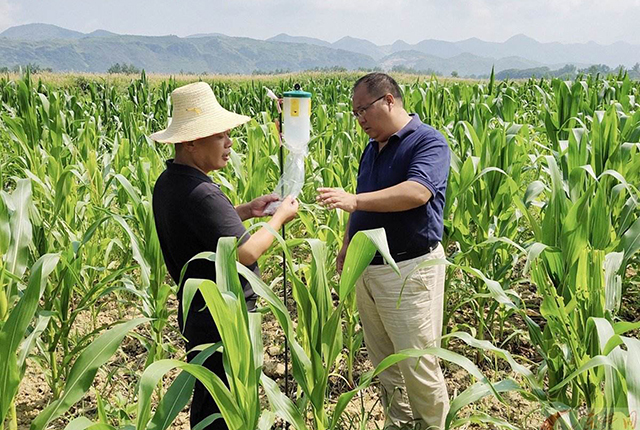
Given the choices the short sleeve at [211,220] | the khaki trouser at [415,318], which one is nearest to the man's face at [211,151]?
the short sleeve at [211,220]

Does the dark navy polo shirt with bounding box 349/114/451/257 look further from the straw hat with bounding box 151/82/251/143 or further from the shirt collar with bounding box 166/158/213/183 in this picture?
the shirt collar with bounding box 166/158/213/183

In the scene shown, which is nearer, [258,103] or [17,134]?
[17,134]

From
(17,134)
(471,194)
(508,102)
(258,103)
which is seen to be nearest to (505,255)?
(471,194)

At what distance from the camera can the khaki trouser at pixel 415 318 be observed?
2.12 m

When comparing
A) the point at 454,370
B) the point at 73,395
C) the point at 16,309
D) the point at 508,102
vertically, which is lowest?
the point at 454,370

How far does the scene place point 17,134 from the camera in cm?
451

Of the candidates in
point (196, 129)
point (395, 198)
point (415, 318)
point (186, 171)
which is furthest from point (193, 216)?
point (415, 318)

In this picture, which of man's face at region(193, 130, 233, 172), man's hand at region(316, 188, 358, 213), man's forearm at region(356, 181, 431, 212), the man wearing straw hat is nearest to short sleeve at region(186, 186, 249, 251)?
the man wearing straw hat

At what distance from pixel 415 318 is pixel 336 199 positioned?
23.8 inches

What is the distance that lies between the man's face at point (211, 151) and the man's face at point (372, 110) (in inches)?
23.1

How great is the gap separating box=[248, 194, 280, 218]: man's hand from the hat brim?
36cm

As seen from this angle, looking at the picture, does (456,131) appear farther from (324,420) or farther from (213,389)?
(213,389)

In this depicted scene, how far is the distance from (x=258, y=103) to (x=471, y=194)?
9117 mm

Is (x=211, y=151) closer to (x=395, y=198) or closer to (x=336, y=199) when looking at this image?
(x=336, y=199)
